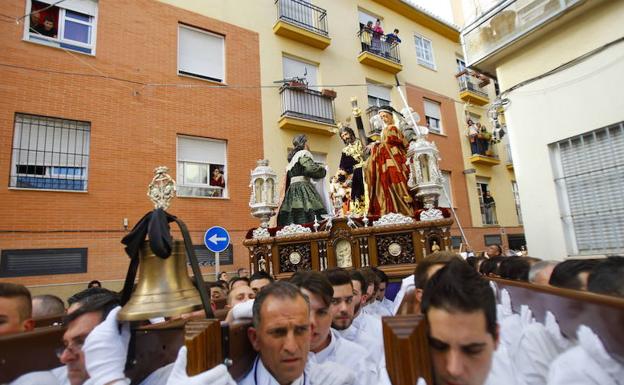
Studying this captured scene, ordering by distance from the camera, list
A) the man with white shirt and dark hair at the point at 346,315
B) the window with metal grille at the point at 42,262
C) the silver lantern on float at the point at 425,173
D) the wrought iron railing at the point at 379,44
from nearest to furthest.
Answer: the man with white shirt and dark hair at the point at 346,315 < the silver lantern on float at the point at 425,173 < the window with metal grille at the point at 42,262 < the wrought iron railing at the point at 379,44

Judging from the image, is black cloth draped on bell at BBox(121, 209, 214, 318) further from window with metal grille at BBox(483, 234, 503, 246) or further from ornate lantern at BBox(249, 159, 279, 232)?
window with metal grille at BBox(483, 234, 503, 246)

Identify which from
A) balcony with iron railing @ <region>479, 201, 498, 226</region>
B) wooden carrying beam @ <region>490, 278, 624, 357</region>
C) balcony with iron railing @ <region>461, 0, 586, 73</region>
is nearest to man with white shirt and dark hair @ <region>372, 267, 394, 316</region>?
wooden carrying beam @ <region>490, 278, 624, 357</region>

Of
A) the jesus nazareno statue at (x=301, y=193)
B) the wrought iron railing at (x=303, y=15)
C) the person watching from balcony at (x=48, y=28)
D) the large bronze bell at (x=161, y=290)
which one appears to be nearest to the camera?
the large bronze bell at (x=161, y=290)

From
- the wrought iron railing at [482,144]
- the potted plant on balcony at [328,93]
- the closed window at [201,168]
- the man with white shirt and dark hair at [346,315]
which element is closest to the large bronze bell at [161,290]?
the man with white shirt and dark hair at [346,315]

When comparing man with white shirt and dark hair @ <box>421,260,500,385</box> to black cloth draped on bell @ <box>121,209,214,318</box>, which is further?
black cloth draped on bell @ <box>121,209,214,318</box>

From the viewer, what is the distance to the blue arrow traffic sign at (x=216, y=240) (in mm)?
6895

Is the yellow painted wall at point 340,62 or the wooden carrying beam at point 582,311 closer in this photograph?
the wooden carrying beam at point 582,311

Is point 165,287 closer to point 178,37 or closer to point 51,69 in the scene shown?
point 51,69

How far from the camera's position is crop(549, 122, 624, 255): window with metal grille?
4.81 meters

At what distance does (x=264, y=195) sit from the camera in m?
6.05

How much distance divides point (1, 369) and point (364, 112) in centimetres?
1201

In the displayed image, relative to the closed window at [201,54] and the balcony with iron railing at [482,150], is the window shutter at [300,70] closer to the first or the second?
the closed window at [201,54]

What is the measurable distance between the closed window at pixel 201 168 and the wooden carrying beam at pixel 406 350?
824cm

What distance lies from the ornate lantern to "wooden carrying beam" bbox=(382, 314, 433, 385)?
16.0ft
